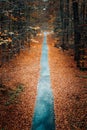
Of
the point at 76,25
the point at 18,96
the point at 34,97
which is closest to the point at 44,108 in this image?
the point at 34,97

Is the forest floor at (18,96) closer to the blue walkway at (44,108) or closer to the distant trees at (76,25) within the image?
the blue walkway at (44,108)

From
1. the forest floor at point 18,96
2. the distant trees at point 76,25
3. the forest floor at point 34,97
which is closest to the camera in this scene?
the forest floor at point 34,97

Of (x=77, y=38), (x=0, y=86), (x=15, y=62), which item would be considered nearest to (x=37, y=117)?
(x=0, y=86)

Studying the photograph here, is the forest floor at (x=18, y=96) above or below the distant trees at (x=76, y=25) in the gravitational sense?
below

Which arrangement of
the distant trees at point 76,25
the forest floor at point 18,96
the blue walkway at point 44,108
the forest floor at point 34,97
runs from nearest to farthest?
the blue walkway at point 44,108, the forest floor at point 34,97, the forest floor at point 18,96, the distant trees at point 76,25

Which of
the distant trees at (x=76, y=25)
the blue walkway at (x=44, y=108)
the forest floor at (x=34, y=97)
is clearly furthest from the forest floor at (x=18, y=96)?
the distant trees at (x=76, y=25)

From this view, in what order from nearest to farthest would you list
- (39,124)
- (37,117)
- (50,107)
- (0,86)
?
(39,124), (37,117), (50,107), (0,86)

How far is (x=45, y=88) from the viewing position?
56.5 feet

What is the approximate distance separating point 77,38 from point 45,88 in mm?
7152

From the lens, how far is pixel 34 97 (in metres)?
15.3

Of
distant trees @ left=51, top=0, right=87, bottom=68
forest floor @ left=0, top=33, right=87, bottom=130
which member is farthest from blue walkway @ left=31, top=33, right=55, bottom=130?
distant trees @ left=51, top=0, right=87, bottom=68

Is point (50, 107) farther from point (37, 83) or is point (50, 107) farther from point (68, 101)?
point (37, 83)

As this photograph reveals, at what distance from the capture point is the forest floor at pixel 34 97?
1168cm

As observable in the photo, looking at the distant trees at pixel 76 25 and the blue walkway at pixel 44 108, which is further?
the distant trees at pixel 76 25
